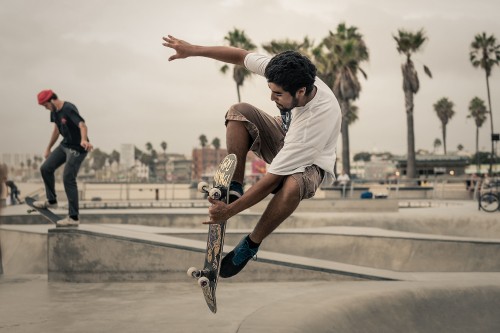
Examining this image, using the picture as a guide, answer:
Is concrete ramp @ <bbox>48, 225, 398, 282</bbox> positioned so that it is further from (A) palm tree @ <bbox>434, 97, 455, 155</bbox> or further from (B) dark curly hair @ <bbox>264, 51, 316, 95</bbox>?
(A) palm tree @ <bbox>434, 97, 455, 155</bbox>

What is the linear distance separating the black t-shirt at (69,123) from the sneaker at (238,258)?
16.0 ft

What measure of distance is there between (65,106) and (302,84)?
18.3 ft

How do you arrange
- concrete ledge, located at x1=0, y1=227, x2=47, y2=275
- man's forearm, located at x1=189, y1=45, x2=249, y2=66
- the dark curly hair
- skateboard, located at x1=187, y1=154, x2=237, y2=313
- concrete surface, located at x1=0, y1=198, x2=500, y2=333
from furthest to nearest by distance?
concrete ledge, located at x1=0, y1=227, x2=47, y2=275, concrete surface, located at x1=0, y1=198, x2=500, y2=333, man's forearm, located at x1=189, y1=45, x2=249, y2=66, skateboard, located at x1=187, y1=154, x2=237, y2=313, the dark curly hair

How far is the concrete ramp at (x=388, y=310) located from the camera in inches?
223

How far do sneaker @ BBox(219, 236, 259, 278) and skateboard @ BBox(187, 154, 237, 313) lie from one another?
0.08 m

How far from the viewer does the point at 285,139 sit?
4.09 meters

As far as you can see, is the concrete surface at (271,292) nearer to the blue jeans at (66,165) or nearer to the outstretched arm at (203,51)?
the blue jeans at (66,165)

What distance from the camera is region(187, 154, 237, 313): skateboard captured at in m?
4.16

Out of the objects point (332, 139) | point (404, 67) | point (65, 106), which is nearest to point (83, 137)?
point (65, 106)

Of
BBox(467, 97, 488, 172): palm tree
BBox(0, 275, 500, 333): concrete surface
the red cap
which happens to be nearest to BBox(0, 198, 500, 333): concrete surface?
BBox(0, 275, 500, 333): concrete surface

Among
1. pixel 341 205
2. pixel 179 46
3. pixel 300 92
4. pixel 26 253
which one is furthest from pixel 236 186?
pixel 341 205

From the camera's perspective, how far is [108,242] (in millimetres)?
9102

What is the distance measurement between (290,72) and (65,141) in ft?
18.6

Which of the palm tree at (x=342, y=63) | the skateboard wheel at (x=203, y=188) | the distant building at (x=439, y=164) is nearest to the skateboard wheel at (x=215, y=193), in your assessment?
the skateboard wheel at (x=203, y=188)
